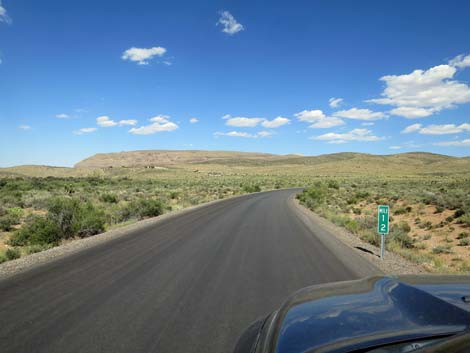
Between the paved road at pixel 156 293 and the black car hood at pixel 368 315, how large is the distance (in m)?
1.69

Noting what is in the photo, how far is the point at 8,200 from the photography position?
26.5 meters

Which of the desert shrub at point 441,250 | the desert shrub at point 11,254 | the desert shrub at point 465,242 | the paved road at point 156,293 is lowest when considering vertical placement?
the desert shrub at point 441,250

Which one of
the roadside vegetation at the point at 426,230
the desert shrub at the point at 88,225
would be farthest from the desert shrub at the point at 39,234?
the roadside vegetation at the point at 426,230

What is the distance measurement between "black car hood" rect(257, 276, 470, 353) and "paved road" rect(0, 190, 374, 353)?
1.69 m

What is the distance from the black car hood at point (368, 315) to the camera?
2153mm

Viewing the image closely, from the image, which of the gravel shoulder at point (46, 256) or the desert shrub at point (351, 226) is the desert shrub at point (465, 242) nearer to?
the desert shrub at point (351, 226)

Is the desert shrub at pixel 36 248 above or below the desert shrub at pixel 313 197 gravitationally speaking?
above

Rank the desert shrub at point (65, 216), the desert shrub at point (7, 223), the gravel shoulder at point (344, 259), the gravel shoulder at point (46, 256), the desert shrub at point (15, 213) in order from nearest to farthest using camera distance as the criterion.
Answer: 1. the gravel shoulder at point (46, 256)
2. the gravel shoulder at point (344, 259)
3. the desert shrub at point (65, 216)
4. the desert shrub at point (7, 223)
5. the desert shrub at point (15, 213)

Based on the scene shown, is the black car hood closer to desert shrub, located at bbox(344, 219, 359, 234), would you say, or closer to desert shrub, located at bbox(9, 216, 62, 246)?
desert shrub, located at bbox(9, 216, 62, 246)

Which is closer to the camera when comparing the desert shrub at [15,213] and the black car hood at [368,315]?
the black car hood at [368,315]

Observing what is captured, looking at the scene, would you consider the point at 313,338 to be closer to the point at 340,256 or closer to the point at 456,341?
the point at 456,341

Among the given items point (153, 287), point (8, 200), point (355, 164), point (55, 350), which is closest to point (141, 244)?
point (153, 287)

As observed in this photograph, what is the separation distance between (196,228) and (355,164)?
175m

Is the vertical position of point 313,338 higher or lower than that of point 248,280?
higher
